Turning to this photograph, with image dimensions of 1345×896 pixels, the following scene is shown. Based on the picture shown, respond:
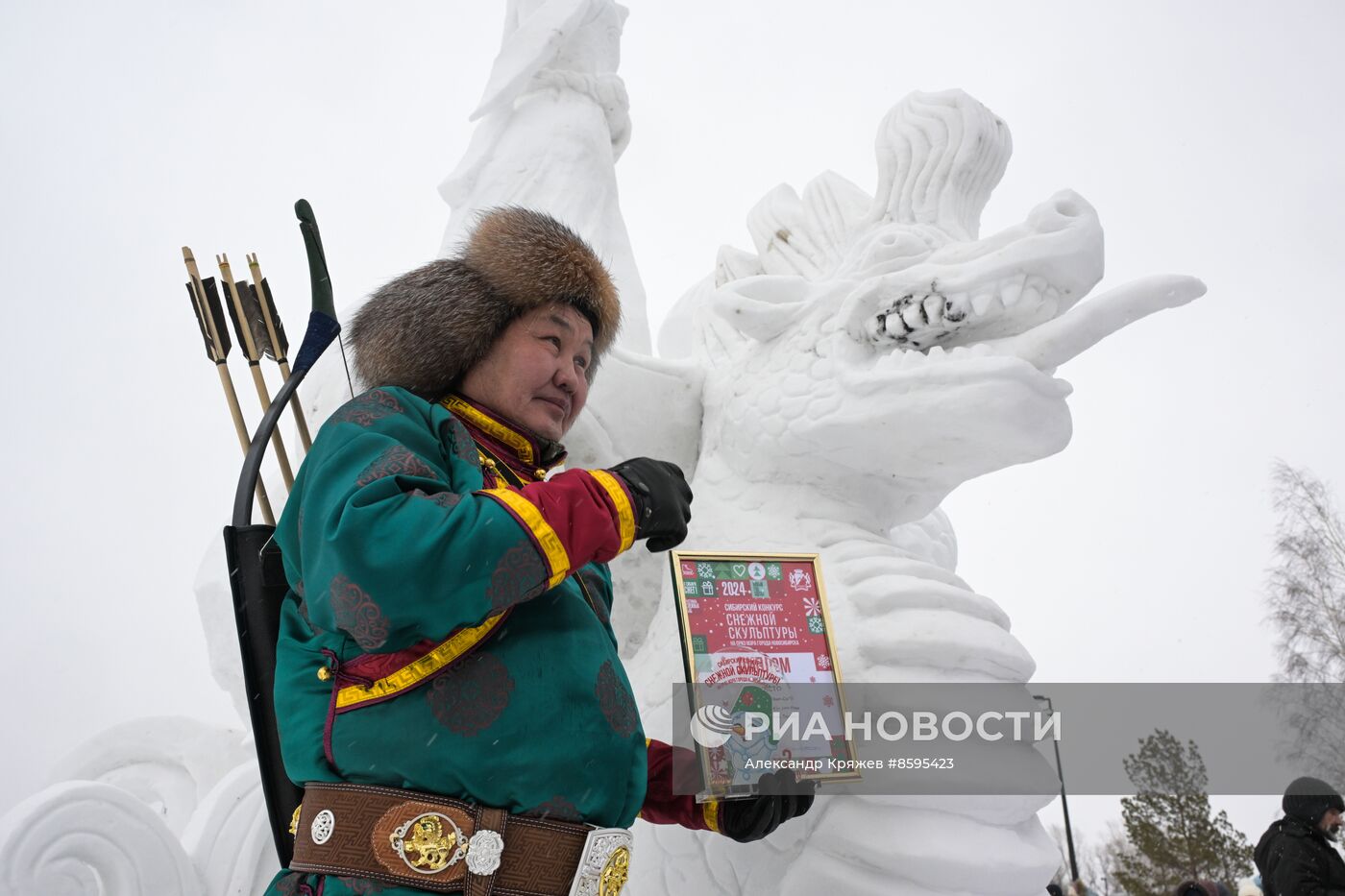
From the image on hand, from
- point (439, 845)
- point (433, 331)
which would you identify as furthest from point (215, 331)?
point (439, 845)

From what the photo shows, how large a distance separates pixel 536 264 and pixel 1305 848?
3.19 meters

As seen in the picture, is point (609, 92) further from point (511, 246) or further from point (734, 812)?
point (734, 812)

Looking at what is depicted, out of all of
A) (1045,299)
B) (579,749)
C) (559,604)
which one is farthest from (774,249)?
(579,749)

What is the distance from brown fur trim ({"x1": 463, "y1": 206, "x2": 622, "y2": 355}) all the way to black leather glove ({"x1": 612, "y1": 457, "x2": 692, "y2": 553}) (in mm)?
347

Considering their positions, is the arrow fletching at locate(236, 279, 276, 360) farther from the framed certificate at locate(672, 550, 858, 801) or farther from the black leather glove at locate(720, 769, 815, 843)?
the black leather glove at locate(720, 769, 815, 843)

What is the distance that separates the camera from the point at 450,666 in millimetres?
1081

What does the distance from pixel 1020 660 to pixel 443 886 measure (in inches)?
45.2

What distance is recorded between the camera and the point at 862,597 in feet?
5.74

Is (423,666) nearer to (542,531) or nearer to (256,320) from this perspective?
(542,531)

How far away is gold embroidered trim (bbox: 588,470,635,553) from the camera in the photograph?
111cm

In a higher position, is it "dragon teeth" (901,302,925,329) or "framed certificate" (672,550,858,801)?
"dragon teeth" (901,302,925,329)

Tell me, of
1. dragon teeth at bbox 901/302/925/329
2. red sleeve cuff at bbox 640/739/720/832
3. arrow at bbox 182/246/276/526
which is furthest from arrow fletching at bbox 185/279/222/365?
dragon teeth at bbox 901/302/925/329

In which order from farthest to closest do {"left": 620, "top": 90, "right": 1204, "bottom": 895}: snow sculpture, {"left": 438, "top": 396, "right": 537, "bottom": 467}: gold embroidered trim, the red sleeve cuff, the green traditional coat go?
{"left": 620, "top": 90, "right": 1204, "bottom": 895}: snow sculpture
the red sleeve cuff
{"left": 438, "top": 396, "right": 537, "bottom": 467}: gold embroidered trim
the green traditional coat

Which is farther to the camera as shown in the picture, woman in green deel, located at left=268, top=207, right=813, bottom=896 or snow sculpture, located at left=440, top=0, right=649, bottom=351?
snow sculpture, located at left=440, top=0, right=649, bottom=351
